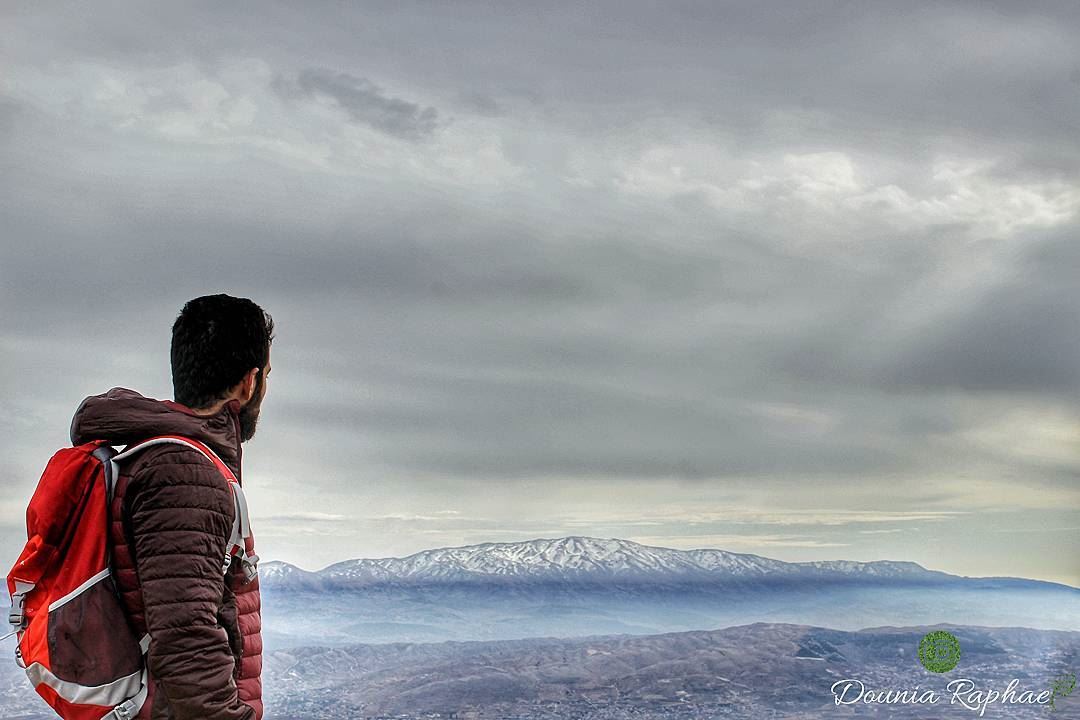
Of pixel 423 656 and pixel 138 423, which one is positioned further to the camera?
pixel 423 656

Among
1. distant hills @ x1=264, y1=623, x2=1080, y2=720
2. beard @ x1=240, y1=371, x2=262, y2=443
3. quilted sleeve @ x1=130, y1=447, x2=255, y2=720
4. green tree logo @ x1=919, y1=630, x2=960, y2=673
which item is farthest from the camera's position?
green tree logo @ x1=919, y1=630, x2=960, y2=673

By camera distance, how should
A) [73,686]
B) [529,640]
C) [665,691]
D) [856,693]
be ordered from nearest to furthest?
[73,686], [856,693], [665,691], [529,640]

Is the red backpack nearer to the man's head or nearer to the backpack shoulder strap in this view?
the backpack shoulder strap

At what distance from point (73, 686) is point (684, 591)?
12574mm

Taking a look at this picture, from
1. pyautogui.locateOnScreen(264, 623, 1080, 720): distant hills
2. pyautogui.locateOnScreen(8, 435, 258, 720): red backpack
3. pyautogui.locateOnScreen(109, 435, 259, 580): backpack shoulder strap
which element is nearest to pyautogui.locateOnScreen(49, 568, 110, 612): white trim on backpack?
pyautogui.locateOnScreen(8, 435, 258, 720): red backpack

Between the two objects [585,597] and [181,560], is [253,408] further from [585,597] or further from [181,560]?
[585,597]

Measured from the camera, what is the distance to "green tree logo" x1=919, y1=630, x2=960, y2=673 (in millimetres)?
11188

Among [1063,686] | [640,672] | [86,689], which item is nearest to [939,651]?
[1063,686]

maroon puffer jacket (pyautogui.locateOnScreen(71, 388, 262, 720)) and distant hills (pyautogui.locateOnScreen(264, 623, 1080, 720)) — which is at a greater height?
maroon puffer jacket (pyautogui.locateOnScreen(71, 388, 262, 720))

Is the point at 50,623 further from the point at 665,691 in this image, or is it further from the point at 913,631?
the point at 913,631

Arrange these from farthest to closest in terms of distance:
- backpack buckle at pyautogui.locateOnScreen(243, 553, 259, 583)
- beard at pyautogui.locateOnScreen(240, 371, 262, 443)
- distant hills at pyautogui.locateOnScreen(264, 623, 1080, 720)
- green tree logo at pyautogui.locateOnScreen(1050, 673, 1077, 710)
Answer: distant hills at pyautogui.locateOnScreen(264, 623, 1080, 720)
green tree logo at pyautogui.locateOnScreen(1050, 673, 1077, 710)
beard at pyautogui.locateOnScreen(240, 371, 262, 443)
backpack buckle at pyautogui.locateOnScreen(243, 553, 259, 583)

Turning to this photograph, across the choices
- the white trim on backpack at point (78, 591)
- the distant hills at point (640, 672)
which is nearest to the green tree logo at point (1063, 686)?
the distant hills at point (640, 672)

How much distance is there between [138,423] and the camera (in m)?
1.43

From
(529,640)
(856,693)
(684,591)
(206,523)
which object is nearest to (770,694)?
(856,693)
